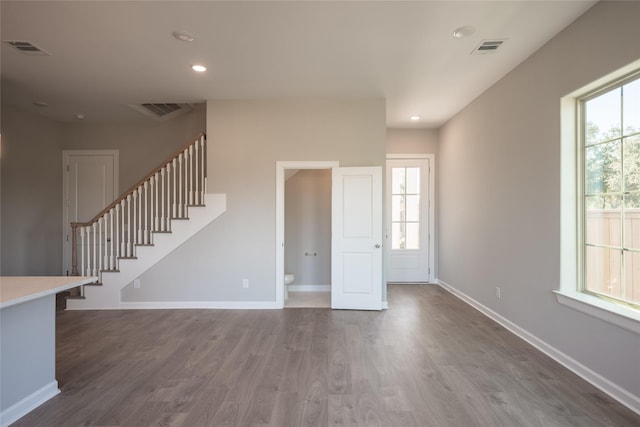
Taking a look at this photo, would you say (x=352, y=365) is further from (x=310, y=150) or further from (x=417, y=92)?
(x=417, y=92)

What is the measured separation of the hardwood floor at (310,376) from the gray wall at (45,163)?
1.91m

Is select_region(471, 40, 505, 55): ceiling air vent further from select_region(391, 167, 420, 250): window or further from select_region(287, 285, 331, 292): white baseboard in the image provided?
select_region(287, 285, 331, 292): white baseboard

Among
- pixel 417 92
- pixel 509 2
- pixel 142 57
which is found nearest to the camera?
pixel 509 2

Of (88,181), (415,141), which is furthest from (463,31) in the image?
(88,181)

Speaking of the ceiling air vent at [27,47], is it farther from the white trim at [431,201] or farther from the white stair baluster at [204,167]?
the white trim at [431,201]

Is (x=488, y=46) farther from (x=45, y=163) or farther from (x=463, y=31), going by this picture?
(x=45, y=163)

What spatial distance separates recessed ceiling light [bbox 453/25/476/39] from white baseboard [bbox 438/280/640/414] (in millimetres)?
2895

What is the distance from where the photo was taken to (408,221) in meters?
6.04

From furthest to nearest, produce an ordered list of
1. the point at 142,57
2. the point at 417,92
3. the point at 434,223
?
the point at 434,223 < the point at 417,92 < the point at 142,57

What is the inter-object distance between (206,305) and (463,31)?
14.3 ft

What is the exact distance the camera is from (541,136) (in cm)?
308

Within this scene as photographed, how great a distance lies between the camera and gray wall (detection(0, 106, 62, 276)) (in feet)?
15.7

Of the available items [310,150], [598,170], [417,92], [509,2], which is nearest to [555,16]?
[509,2]

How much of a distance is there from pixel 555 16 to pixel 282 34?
2237 millimetres
